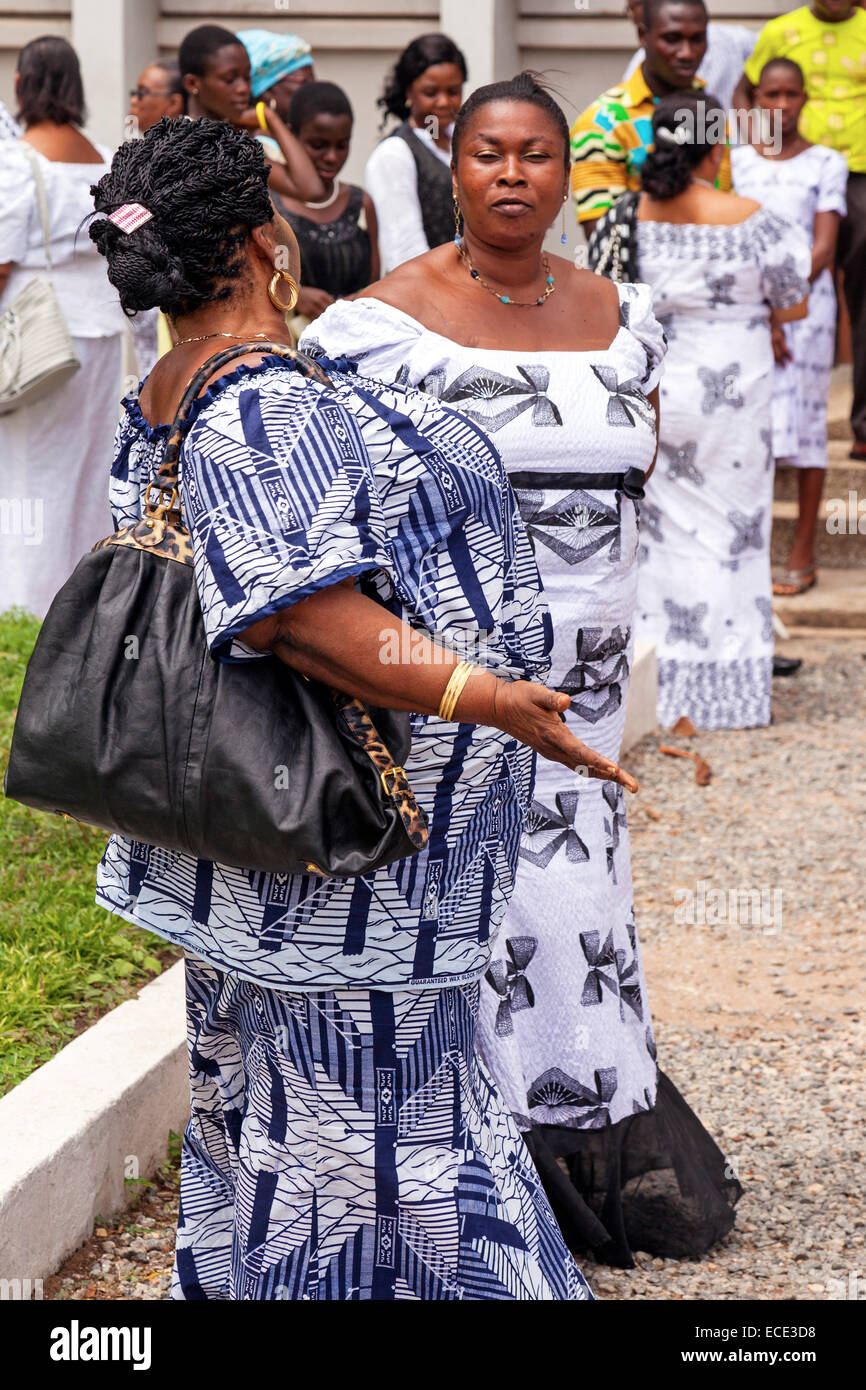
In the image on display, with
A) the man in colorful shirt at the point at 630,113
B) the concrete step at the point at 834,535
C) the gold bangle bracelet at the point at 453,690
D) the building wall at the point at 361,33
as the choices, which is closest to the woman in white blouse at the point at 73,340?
the man in colorful shirt at the point at 630,113

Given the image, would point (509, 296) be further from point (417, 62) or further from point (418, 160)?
point (417, 62)

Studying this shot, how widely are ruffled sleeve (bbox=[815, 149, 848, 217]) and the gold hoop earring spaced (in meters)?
6.69

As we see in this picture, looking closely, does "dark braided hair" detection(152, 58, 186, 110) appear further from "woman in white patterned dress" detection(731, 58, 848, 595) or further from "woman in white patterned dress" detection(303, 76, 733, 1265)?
"woman in white patterned dress" detection(303, 76, 733, 1265)

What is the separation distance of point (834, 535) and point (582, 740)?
22.1ft

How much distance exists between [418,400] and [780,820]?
4203mm

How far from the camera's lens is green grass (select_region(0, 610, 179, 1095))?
369 cm

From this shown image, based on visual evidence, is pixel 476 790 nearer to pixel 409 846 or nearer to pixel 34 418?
pixel 409 846

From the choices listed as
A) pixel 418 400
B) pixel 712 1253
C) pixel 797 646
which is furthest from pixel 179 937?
pixel 797 646

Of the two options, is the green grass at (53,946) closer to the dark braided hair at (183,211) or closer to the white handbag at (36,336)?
the dark braided hair at (183,211)

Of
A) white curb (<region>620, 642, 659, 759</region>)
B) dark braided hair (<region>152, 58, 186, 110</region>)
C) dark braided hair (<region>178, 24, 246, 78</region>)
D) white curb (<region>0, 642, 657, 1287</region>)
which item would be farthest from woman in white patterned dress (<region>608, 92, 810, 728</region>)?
white curb (<region>0, 642, 657, 1287</region>)

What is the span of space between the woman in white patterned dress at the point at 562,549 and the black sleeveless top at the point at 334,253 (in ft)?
12.5

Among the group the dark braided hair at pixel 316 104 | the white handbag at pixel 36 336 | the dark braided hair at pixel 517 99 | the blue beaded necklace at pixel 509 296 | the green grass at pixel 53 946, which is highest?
the dark braided hair at pixel 517 99

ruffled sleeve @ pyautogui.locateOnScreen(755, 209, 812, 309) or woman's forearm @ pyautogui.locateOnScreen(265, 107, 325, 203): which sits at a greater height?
woman's forearm @ pyautogui.locateOnScreen(265, 107, 325, 203)

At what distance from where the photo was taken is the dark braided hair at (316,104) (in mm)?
7156
